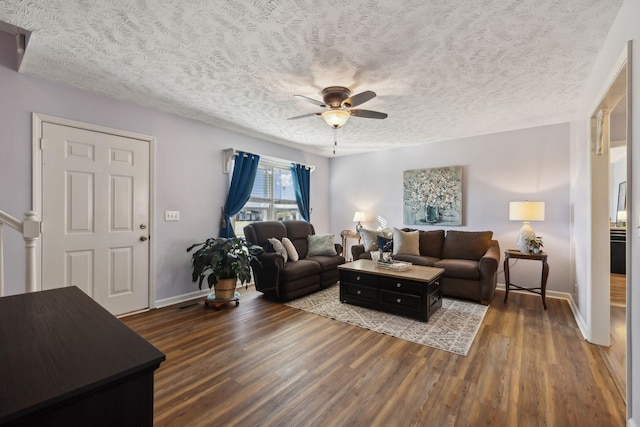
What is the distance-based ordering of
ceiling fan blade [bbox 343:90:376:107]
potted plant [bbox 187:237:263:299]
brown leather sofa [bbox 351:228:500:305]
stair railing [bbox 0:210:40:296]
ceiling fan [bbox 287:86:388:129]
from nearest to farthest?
stair railing [bbox 0:210:40:296] → ceiling fan blade [bbox 343:90:376:107] → ceiling fan [bbox 287:86:388:129] → potted plant [bbox 187:237:263:299] → brown leather sofa [bbox 351:228:500:305]

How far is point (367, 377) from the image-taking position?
2.09 meters

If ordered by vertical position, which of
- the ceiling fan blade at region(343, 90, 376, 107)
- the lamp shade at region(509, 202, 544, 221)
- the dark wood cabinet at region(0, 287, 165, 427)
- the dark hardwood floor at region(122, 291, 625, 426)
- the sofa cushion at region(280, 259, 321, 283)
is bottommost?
the dark hardwood floor at region(122, 291, 625, 426)

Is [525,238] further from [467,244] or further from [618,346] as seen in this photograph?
[618,346]

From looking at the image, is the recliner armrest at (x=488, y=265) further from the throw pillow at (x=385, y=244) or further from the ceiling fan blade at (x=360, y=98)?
the ceiling fan blade at (x=360, y=98)

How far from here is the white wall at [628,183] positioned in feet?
5.05

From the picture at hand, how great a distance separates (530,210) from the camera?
147 inches

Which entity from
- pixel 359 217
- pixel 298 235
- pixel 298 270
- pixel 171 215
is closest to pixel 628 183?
pixel 298 270

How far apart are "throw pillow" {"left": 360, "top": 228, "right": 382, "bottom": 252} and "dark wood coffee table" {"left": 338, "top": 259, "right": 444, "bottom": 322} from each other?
115 centimetres

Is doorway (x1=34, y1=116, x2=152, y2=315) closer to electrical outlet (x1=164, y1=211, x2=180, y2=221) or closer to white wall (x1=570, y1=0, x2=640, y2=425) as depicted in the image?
electrical outlet (x1=164, y1=211, x2=180, y2=221)

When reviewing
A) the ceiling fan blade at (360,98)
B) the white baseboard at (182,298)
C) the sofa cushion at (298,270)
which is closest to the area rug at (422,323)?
the sofa cushion at (298,270)

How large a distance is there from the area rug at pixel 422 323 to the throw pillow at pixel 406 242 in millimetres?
933

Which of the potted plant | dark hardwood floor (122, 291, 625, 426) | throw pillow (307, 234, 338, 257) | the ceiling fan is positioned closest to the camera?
dark hardwood floor (122, 291, 625, 426)

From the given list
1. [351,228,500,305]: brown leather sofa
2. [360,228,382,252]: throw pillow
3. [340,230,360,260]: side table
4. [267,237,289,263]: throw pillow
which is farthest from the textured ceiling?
[340,230,360,260]: side table

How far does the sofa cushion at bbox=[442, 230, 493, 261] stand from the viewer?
4.20 m
